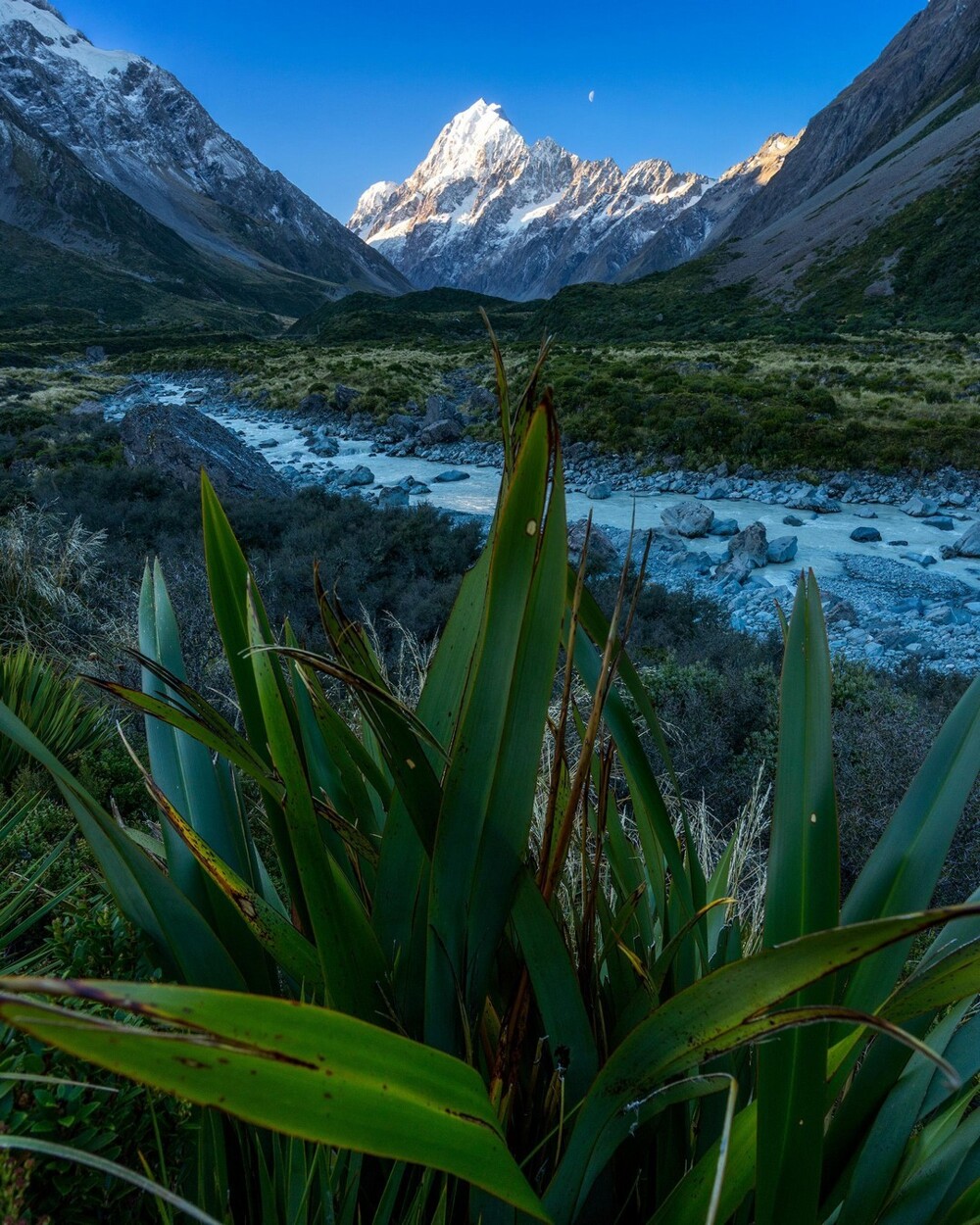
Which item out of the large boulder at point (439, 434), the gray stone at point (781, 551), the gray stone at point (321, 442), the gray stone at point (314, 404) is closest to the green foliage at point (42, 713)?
the gray stone at point (781, 551)

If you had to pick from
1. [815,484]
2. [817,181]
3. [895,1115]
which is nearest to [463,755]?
[895,1115]

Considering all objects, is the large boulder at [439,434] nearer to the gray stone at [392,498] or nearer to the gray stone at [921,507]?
the gray stone at [392,498]

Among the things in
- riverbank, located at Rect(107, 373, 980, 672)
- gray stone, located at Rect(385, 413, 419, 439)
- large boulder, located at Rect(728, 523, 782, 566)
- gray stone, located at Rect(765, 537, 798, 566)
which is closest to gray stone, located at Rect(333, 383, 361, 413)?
gray stone, located at Rect(385, 413, 419, 439)

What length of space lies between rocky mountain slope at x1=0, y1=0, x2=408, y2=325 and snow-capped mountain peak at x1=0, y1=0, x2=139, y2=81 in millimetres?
326

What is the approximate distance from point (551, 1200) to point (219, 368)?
1204 inches

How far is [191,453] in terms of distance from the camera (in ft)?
30.5

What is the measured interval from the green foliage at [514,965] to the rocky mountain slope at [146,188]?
302 feet

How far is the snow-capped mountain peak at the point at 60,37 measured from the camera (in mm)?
125000

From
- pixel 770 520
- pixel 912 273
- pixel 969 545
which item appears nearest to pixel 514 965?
pixel 969 545

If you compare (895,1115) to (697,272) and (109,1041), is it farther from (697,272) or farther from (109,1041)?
(697,272)

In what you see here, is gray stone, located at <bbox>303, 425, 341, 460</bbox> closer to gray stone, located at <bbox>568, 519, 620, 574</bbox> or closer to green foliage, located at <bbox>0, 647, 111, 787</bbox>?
gray stone, located at <bbox>568, 519, 620, 574</bbox>

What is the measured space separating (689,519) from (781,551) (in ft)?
4.34

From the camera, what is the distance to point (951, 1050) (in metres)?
0.74

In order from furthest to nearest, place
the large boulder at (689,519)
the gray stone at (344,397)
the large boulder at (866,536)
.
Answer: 1. the gray stone at (344,397)
2. the large boulder at (689,519)
3. the large boulder at (866,536)
